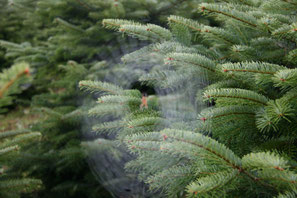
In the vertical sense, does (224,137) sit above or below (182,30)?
below

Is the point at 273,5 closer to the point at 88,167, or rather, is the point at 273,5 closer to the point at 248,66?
the point at 248,66

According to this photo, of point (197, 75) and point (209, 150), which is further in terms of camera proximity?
point (197, 75)

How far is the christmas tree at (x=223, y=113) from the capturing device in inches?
30.2

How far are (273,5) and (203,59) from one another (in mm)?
559

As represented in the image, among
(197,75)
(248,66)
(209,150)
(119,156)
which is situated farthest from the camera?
(119,156)

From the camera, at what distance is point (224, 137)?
1056 millimetres

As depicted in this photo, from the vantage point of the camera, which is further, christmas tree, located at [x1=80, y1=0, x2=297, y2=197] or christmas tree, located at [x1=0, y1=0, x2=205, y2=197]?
christmas tree, located at [x1=0, y1=0, x2=205, y2=197]

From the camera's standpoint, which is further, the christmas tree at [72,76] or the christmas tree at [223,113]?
the christmas tree at [72,76]

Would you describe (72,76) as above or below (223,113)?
→ below

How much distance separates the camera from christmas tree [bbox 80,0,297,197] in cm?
77

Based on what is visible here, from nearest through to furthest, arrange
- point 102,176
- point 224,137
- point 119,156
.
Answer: point 224,137 < point 119,156 < point 102,176

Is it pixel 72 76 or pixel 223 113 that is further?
pixel 72 76

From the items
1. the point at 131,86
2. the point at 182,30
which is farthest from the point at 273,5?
the point at 131,86

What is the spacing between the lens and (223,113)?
94cm
